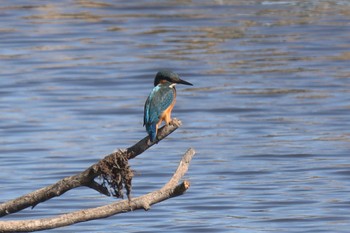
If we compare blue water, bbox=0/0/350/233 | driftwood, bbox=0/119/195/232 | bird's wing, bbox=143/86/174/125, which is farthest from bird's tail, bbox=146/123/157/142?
blue water, bbox=0/0/350/233

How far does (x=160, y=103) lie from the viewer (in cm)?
689

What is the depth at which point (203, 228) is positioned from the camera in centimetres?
916

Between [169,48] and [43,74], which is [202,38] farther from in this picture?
[43,74]

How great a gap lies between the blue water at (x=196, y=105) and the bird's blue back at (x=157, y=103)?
7.02 ft

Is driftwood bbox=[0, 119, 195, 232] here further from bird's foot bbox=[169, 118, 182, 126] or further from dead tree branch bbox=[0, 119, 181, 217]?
bird's foot bbox=[169, 118, 182, 126]

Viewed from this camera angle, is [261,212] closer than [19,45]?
Yes

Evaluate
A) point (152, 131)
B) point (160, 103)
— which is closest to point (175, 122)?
point (152, 131)

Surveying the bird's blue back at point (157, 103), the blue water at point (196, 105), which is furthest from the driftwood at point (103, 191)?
the blue water at point (196, 105)

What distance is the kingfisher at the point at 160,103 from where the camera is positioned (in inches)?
260

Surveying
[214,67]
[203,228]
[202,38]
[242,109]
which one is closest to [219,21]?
[202,38]

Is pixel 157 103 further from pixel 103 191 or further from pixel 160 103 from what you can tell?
pixel 103 191

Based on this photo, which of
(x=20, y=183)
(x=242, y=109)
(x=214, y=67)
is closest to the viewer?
(x=20, y=183)

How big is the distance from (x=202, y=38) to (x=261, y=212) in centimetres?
704

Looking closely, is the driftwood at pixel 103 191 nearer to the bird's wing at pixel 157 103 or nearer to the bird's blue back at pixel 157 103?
the bird's blue back at pixel 157 103
